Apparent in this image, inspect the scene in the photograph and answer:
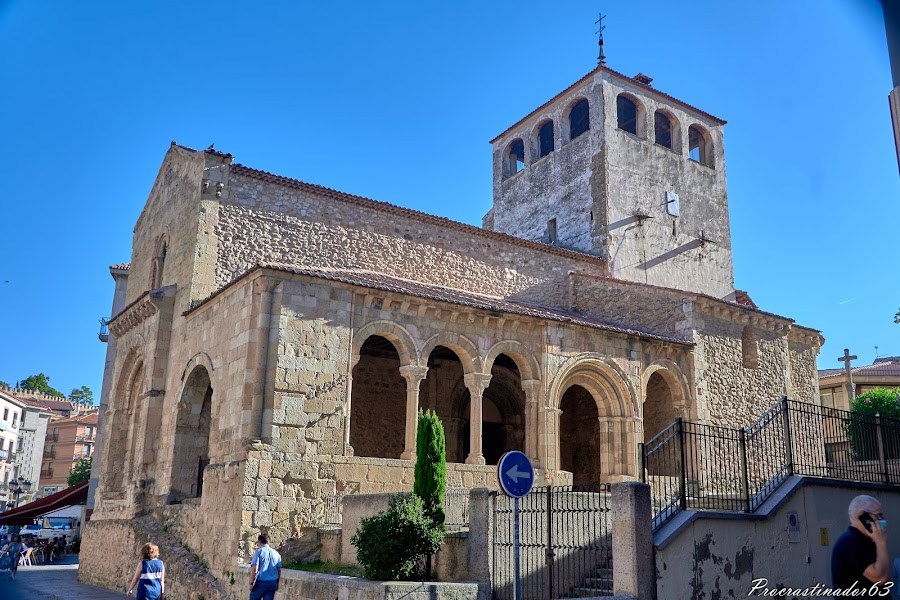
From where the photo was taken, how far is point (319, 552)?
12.0 m

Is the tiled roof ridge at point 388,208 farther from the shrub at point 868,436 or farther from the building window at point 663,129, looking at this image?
the shrub at point 868,436

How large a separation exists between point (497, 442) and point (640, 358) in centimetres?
466

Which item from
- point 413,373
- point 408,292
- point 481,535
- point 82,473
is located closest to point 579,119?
point 408,292

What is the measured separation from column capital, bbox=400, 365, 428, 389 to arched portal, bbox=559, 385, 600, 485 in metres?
6.59

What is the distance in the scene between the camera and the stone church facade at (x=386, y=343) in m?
12.5

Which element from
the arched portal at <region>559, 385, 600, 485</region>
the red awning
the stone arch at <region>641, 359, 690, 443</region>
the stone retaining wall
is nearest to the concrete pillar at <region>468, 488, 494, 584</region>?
the stone retaining wall

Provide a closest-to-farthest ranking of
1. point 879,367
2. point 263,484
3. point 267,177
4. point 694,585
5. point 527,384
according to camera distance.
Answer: point 694,585 → point 263,484 → point 527,384 → point 267,177 → point 879,367

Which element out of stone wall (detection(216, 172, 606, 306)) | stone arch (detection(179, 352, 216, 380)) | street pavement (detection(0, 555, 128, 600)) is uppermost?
stone wall (detection(216, 172, 606, 306))

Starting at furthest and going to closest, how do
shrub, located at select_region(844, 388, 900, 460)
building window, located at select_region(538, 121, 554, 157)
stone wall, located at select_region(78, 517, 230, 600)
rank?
1. building window, located at select_region(538, 121, 554, 157)
2. stone wall, located at select_region(78, 517, 230, 600)
3. shrub, located at select_region(844, 388, 900, 460)

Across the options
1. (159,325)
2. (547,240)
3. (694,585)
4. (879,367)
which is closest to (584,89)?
(547,240)

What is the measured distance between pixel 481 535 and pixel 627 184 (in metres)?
16.7

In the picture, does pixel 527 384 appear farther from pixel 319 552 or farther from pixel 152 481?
pixel 152 481

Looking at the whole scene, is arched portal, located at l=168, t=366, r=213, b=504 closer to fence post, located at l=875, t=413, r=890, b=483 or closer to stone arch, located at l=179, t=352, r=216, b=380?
stone arch, located at l=179, t=352, r=216, b=380

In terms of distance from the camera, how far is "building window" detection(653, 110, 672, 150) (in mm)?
26061
